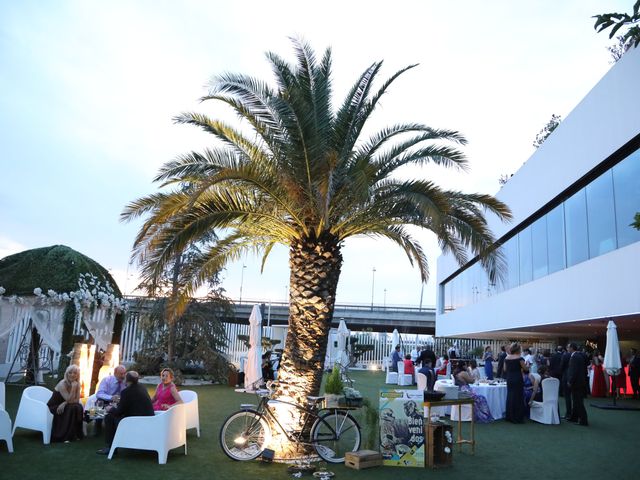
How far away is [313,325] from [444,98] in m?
5.32

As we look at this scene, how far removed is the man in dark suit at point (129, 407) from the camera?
26.5 ft

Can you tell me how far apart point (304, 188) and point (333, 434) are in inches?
148

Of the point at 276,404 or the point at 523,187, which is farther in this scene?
the point at 523,187

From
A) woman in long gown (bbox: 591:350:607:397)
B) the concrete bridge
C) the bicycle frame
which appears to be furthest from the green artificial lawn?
the concrete bridge

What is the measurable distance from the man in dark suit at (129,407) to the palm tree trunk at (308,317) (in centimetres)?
204

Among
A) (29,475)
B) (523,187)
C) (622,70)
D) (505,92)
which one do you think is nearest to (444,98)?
(505,92)

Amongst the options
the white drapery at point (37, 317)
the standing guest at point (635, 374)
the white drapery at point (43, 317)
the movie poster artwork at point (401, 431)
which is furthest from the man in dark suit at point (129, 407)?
the standing guest at point (635, 374)

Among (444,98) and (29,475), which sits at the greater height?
(444,98)

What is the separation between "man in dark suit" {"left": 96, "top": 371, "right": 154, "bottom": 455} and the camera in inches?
317

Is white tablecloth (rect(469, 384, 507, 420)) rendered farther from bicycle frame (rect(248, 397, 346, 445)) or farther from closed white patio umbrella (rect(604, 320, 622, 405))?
bicycle frame (rect(248, 397, 346, 445))

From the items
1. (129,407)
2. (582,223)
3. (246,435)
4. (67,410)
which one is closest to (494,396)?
(582,223)

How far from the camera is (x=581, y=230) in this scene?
55.9 feet

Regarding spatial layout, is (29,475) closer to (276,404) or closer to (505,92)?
(276,404)

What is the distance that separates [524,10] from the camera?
37.1 ft
